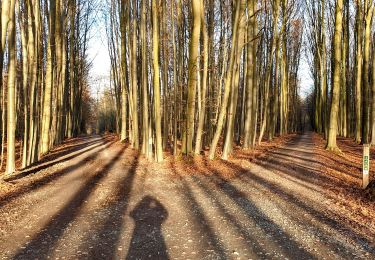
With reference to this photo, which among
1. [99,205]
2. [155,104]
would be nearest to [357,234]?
[99,205]

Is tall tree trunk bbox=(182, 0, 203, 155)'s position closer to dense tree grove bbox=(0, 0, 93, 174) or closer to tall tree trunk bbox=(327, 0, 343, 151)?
dense tree grove bbox=(0, 0, 93, 174)

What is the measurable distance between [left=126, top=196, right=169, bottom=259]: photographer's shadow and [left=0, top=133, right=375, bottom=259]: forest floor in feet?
0.06

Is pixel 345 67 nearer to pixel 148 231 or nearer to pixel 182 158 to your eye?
pixel 182 158

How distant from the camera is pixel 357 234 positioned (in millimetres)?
5586

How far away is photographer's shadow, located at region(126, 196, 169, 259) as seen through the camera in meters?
4.92

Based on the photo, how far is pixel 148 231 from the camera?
583 centimetres

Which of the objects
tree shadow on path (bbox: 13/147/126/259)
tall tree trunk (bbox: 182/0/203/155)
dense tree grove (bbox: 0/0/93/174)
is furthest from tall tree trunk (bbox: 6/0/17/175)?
tall tree trunk (bbox: 182/0/203/155)

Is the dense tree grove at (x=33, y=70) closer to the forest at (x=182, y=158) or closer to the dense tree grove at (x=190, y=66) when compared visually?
the forest at (x=182, y=158)

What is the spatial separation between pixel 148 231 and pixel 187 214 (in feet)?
3.81

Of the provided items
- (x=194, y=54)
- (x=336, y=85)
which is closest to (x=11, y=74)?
(x=194, y=54)

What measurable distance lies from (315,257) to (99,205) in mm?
4699

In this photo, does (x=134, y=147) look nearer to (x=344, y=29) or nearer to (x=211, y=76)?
(x=211, y=76)

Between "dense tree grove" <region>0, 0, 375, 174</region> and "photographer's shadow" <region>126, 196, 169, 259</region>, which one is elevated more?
"dense tree grove" <region>0, 0, 375, 174</region>

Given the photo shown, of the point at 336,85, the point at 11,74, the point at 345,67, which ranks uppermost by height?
the point at 345,67
